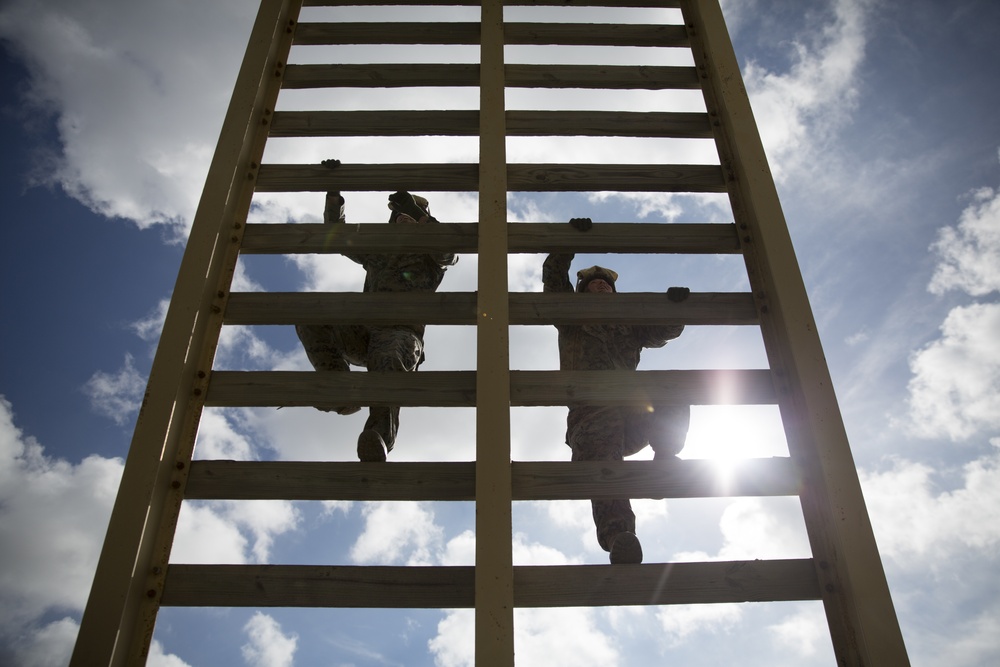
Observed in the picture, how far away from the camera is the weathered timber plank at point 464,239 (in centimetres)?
262

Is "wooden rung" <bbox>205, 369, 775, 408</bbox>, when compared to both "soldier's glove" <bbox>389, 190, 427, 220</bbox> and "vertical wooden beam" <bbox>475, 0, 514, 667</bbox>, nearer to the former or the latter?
"vertical wooden beam" <bbox>475, 0, 514, 667</bbox>

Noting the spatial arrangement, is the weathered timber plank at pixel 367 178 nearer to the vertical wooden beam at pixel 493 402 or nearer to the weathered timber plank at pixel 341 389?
the vertical wooden beam at pixel 493 402

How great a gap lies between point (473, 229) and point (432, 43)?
1.35 meters

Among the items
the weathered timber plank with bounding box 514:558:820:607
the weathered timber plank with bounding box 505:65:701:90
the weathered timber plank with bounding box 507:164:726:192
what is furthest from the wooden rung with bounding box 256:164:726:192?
the weathered timber plank with bounding box 514:558:820:607

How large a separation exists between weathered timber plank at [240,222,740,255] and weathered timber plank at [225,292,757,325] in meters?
0.24

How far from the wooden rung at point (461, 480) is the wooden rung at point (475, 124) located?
1566mm

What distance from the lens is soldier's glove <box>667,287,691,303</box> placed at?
2488 mm

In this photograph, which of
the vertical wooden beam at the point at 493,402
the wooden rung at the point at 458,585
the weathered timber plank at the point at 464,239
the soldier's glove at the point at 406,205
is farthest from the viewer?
the soldier's glove at the point at 406,205

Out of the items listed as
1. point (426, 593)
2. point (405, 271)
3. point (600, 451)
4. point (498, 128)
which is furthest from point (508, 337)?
point (405, 271)

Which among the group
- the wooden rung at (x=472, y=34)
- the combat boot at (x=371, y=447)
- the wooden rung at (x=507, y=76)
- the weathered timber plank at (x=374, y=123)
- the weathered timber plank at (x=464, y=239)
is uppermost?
the wooden rung at (x=472, y=34)

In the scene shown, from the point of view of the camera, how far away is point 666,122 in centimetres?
304

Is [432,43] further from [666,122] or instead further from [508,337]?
[508,337]

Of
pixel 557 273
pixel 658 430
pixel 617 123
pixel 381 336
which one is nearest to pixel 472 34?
pixel 617 123

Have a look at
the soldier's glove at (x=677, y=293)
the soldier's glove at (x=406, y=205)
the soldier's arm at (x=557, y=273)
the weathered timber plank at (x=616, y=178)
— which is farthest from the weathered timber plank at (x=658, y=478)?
the soldier's glove at (x=406, y=205)
